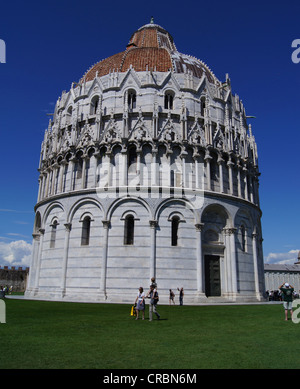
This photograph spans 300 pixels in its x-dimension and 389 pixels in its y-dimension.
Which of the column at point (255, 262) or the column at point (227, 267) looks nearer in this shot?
the column at point (227, 267)

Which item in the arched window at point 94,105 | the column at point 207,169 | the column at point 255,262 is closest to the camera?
the column at point 207,169

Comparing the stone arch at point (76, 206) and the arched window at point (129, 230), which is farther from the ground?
the stone arch at point (76, 206)

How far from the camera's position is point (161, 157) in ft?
106

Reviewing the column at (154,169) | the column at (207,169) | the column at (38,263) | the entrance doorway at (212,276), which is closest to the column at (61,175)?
the column at (38,263)

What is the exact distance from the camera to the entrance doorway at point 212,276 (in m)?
31.3

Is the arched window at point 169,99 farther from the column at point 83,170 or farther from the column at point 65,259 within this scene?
the column at point 65,259

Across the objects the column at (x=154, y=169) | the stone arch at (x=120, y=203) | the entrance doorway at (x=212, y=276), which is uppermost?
the column at (x=154, y=169)

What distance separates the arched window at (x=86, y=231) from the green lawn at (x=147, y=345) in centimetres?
1750

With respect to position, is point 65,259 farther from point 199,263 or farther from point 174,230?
point 199,263

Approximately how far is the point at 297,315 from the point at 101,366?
13.1m

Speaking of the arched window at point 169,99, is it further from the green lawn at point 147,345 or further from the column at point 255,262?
the green lawn at point 147,345

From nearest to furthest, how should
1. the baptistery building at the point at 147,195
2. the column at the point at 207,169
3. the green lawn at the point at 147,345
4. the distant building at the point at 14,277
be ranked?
the green lawn at the point at 147,345
the baptistery building at the point at 147,195
the column at the point at 207,169
the distant building at the point at 14,277

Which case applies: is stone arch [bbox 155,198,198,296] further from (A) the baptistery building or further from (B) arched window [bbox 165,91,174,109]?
(B) arched window [bbox 165,91,174,109]
